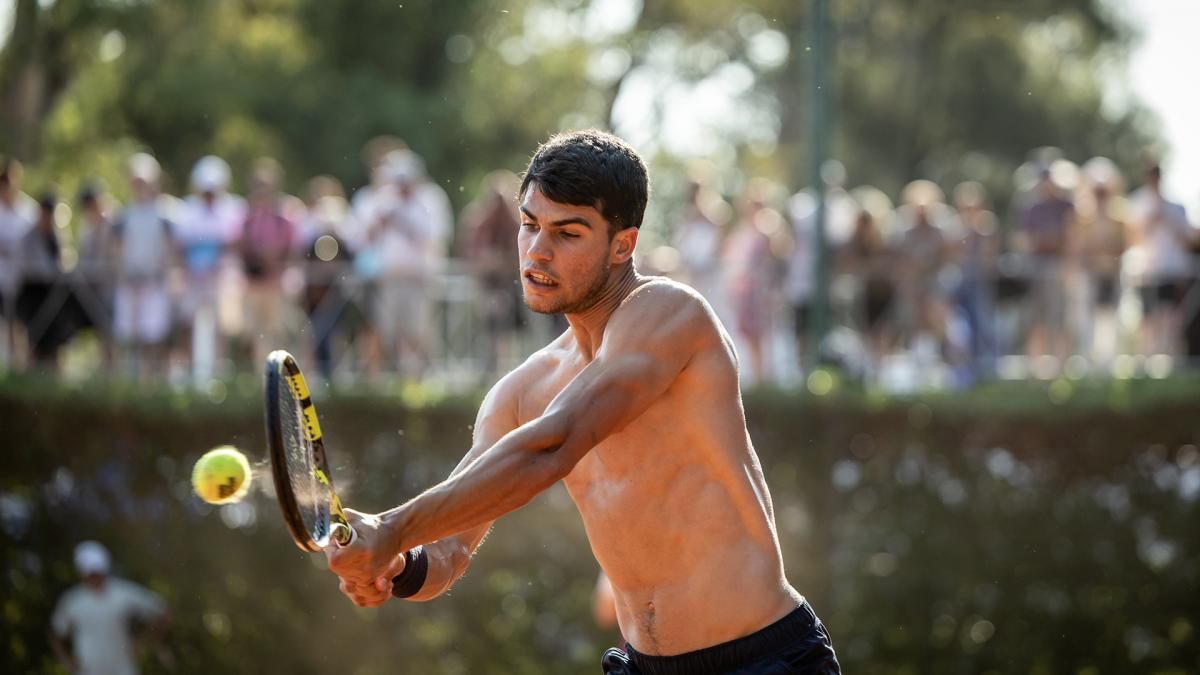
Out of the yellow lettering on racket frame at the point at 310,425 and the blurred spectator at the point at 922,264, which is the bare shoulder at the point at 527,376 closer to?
the yellow lettering on racket frame at the point at 310,425

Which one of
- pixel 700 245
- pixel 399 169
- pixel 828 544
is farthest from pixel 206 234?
pixel 828 544

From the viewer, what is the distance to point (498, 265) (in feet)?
45.2

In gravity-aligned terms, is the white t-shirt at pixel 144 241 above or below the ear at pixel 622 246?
below

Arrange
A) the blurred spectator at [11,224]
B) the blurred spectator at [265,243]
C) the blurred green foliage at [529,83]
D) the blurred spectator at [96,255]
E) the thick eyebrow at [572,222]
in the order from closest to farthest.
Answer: the thick eyebrow at [572,222] < the blurred spectator at [265,243] < the blurred spectator at [11,224] < the blurred spectator at [96,255] < the blurred green foliage at [529,83]

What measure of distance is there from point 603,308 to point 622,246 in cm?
17

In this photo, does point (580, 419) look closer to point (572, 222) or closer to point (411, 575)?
point (572, 222)

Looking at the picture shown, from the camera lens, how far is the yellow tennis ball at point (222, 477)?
468 cm

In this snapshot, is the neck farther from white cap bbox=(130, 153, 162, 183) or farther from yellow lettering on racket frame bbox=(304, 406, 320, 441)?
white cap bbox=(130, 153, 162, 183)

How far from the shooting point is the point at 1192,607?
15133 millimetres

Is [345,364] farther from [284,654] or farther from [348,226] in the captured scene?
[284,654]

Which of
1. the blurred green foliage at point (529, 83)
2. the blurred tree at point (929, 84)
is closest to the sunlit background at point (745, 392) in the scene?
the blurred green foliage at point (529, 83)

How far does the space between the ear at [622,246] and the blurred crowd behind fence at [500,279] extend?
8.43m

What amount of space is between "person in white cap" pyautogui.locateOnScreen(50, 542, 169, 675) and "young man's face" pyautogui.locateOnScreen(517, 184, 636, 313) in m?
10.6

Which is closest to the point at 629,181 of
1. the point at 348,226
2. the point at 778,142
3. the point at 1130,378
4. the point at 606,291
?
the point at 606,291
